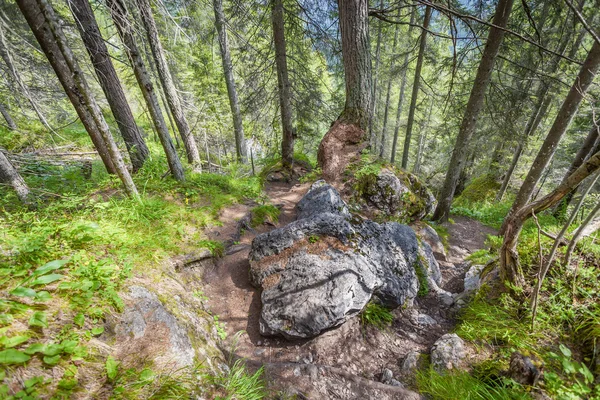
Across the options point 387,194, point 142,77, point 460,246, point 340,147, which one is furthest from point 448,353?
point 142,77

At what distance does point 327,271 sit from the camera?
11.8 ft

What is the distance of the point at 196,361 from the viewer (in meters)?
2.32

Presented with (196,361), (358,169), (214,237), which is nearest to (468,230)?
(358,169)

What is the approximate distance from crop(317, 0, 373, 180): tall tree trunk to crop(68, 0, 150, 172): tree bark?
197 inches

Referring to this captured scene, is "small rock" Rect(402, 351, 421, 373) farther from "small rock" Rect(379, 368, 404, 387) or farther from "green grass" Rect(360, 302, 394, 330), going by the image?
"green grass" Rect(360, 302, 394, 330)

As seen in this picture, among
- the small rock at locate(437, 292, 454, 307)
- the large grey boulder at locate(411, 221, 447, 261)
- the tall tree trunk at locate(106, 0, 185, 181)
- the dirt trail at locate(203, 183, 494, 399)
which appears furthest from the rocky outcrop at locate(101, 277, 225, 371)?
the large grey boulder at locate(411, 221, 447, 261)

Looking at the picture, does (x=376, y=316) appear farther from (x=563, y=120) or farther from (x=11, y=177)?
(x=11, y=177)

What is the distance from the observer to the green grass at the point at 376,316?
3695mm

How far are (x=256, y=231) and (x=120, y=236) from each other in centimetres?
268

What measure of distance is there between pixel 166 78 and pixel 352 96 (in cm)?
514

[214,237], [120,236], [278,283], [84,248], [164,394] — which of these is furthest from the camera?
[214,237]

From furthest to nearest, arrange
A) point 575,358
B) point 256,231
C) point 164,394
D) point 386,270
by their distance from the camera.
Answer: point 256,231
point 386,270
point 575,358
point 164,394

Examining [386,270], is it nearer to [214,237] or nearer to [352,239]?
[352,239]

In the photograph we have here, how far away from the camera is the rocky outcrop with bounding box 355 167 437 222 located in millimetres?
6035
